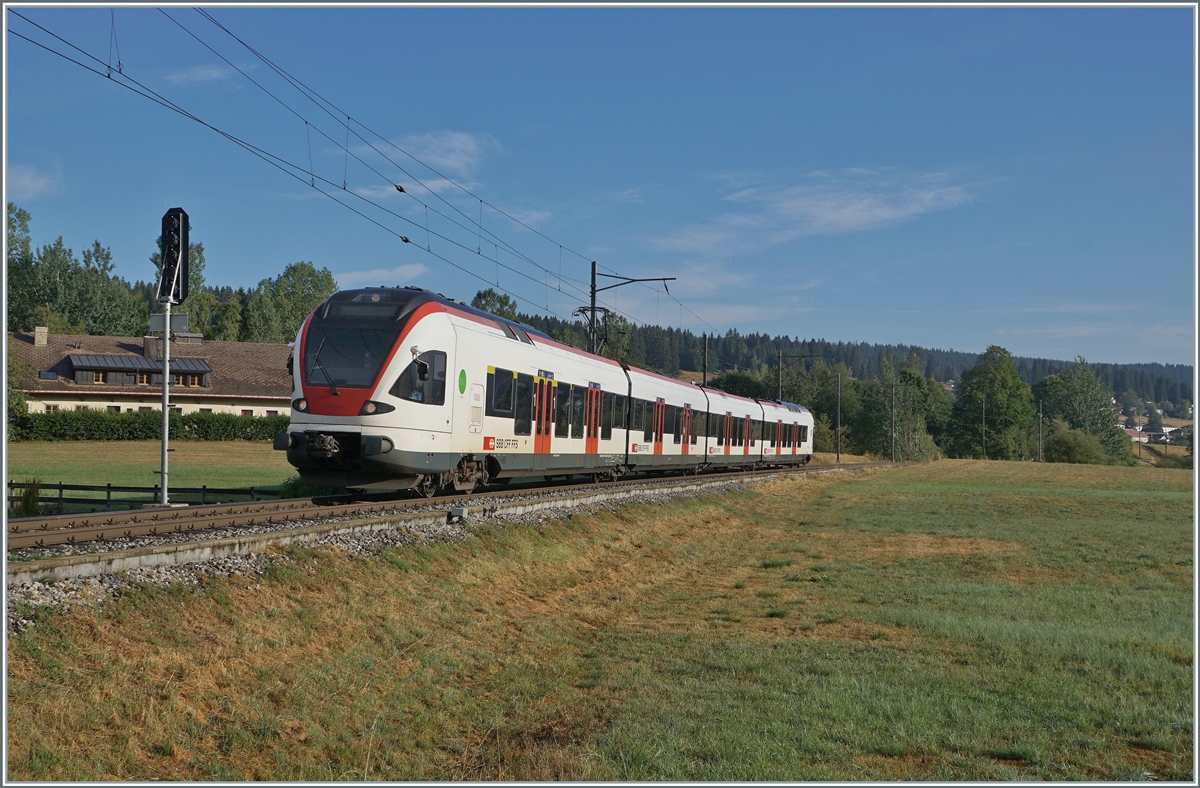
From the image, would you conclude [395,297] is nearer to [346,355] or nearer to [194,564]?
[346,355]

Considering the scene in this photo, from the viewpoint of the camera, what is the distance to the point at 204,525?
1255 cm

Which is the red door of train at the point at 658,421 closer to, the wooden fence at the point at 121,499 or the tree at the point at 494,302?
the wooden fence at the point at 121,499

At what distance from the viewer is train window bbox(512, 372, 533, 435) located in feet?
67.1

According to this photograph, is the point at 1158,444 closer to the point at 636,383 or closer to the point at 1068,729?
the point at 636,383

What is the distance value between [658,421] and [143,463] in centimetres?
2868

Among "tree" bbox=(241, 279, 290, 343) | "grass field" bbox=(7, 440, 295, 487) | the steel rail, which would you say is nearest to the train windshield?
the steel rail

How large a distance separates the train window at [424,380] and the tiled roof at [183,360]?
188 feet

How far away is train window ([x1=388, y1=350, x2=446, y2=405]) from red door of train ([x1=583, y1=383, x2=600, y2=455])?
8.48 m

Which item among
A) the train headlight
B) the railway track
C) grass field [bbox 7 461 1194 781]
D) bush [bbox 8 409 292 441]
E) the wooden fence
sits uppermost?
the train headlight

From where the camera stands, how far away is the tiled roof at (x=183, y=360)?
6825 cm

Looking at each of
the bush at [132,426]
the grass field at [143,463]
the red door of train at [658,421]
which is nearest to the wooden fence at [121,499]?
the grass field at [143,463]

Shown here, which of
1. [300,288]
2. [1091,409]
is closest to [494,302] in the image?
[300,288]

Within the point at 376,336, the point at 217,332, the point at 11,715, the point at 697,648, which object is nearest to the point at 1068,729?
the point at 697,648

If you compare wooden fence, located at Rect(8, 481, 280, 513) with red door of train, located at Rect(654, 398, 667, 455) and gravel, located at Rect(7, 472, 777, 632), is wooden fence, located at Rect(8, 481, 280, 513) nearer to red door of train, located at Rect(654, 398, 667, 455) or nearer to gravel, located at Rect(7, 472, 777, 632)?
gravel, located at Rect(7, 472, 777, 632)
